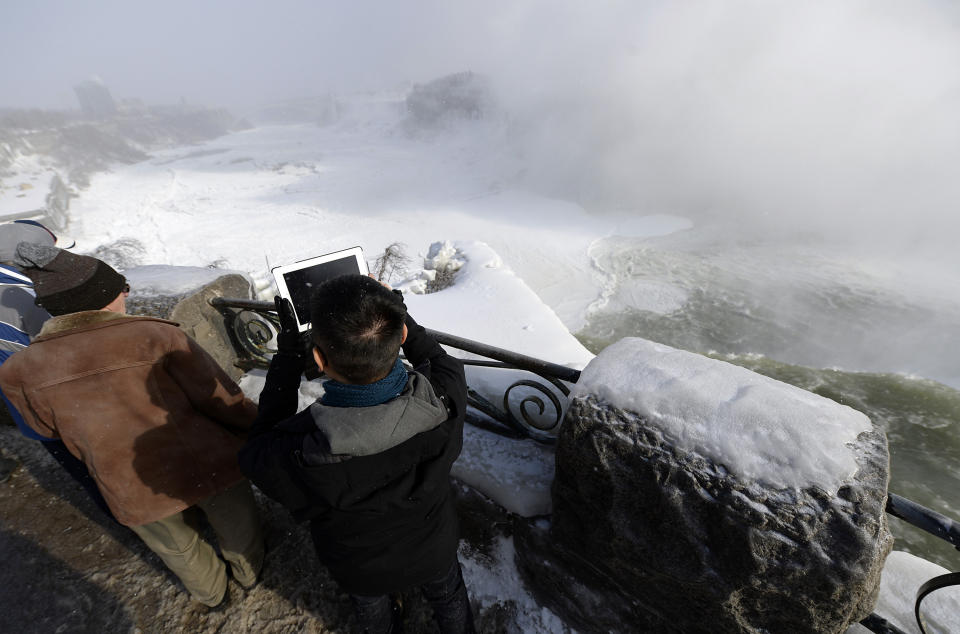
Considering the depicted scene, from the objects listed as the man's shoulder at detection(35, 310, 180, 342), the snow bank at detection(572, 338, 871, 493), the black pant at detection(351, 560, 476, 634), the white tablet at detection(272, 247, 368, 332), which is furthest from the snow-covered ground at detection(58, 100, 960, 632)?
the man's shoulder at detection(35, 310, 180, 342)

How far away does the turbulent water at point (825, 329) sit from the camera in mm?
6242

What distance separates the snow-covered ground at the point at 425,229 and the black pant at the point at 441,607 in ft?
1.08

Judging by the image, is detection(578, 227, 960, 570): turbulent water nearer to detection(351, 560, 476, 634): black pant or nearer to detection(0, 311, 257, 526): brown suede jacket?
detection(351, 560, 476, 634): black pant

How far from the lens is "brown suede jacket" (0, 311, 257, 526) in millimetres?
1473

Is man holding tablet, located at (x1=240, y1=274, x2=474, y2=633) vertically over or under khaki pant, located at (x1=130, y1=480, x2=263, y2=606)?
over

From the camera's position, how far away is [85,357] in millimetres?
1483

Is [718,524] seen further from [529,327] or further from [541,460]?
[529,327]

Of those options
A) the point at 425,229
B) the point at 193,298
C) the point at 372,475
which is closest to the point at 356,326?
the point at 372,475

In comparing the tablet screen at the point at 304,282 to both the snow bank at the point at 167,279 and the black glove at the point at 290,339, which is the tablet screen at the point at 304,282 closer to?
the black glove at the point at 290,339

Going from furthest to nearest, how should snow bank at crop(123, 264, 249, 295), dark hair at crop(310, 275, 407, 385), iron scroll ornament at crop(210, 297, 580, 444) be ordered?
snow bank at crop(123, 264, 249, 295) → iron scroll ornament at crop(210, 297, 580, 444) → dark hair at crop(310, 275, 407, 385)

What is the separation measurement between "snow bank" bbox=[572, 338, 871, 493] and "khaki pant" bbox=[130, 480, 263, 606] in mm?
1933

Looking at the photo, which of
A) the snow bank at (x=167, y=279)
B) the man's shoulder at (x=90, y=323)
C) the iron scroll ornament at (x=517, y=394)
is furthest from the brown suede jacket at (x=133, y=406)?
Answer: the snow bank at (x=167, y=279)

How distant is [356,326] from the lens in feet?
3.96

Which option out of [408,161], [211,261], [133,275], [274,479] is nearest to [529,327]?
[133,275]
